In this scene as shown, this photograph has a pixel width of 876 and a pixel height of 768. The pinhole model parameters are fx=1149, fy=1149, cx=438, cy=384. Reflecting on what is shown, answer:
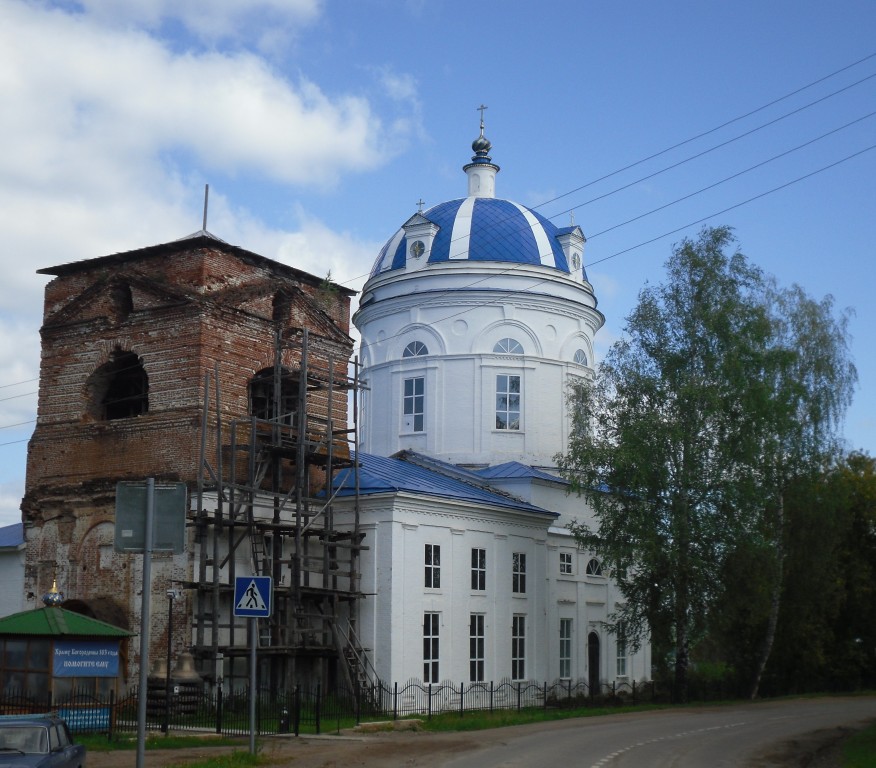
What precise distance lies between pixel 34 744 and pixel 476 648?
22.0m

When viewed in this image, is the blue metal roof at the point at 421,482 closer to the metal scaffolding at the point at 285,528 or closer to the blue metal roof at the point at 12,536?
the metal scaffolding at the point at 285,528

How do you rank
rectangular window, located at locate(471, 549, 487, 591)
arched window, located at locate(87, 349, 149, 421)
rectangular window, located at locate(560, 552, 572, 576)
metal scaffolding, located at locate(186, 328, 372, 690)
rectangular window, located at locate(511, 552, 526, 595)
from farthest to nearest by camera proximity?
rectangular window, located at locate(560, 552, 572, 576)
rectangular window, located at locate(511, 552, 526, 595)
rectangular window, located at locate(471, 549, 487, 591)
arched window, located at locate(87, 349, 149, 421)
metal scaffolding, located at locate(186, 328, 372, 690)

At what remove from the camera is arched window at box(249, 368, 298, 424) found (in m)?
31.4

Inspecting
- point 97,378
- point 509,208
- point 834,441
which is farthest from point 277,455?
point 834,441

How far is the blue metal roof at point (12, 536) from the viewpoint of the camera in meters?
37.6

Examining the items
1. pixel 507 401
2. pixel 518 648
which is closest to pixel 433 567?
pixel 518 648

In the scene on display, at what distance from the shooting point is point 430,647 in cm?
3131

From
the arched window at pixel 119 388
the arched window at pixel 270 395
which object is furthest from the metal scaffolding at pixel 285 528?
the arched window at pixel 119 388

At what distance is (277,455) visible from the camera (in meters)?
30.6

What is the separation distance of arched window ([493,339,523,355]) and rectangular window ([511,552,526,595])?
807 cm

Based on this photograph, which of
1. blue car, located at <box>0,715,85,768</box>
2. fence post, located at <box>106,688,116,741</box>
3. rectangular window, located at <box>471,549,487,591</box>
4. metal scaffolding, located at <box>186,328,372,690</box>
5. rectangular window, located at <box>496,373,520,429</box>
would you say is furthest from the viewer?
rectangular window, located at <box>496,373,520,429</box>

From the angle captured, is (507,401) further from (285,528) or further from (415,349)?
(285,528)

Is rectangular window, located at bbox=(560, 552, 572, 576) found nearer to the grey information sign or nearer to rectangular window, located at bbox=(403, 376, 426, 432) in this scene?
rectangular window, located at bbox=(403, 376, 426, 432)

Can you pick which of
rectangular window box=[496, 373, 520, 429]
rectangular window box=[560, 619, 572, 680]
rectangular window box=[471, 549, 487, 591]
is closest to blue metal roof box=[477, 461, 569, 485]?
rectangular window box=[496, 373, 520, 429]
